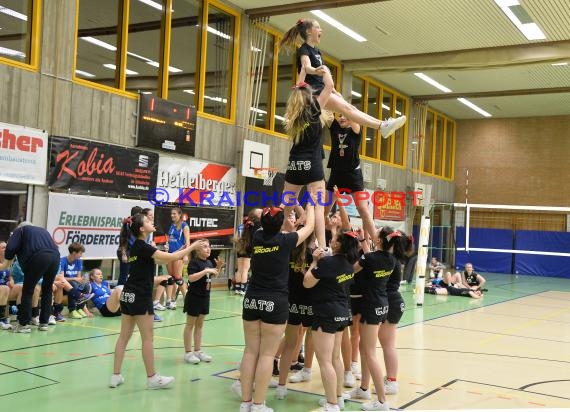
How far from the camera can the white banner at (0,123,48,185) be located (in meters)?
10.3

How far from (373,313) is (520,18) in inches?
474

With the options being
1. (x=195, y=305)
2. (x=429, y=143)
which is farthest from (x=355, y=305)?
(x=429, y=143)

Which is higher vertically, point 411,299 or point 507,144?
point 507,144

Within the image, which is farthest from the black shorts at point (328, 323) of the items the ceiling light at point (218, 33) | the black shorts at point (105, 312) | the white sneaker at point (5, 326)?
the ceiling light at point (218, 33)

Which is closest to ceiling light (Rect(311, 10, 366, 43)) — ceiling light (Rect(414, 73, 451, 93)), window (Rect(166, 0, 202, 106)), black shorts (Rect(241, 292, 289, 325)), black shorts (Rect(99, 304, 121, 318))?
window (Rect(166, 0, 202, 106))

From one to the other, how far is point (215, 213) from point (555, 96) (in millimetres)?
15369

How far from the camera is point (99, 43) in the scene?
1352 centimetres

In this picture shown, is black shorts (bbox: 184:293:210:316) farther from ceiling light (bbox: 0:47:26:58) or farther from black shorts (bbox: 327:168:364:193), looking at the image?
ceiling light (bbox: 0:47:26:58)

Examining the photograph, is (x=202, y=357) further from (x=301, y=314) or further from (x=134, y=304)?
(x=301, y=314)

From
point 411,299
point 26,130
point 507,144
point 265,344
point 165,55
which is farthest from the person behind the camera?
point 507,144

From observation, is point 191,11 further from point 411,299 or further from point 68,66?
point 411,299

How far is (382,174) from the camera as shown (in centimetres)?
2294

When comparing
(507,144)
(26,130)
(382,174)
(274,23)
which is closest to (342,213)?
(26,130)

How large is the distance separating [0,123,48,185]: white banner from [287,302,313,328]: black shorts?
6785 millimetres
